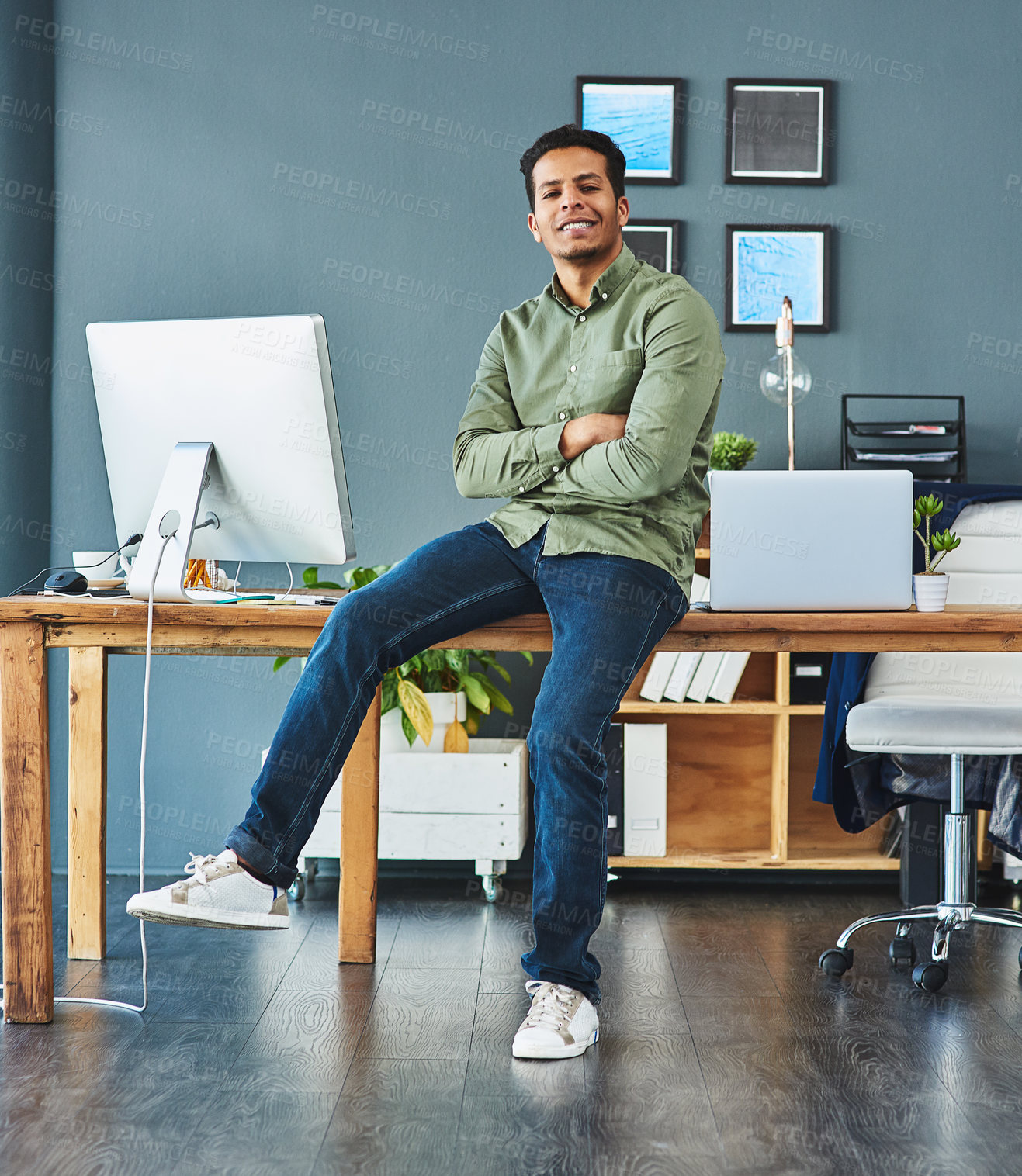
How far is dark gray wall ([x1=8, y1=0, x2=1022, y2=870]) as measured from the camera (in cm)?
312

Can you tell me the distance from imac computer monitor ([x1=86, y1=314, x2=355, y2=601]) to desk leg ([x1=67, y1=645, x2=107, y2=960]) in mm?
486

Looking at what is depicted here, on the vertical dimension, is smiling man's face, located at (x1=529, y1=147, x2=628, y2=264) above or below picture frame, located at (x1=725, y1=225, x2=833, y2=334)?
below

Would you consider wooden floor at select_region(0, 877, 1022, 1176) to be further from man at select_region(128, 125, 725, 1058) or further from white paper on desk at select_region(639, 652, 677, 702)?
white paper on desk at select_region(639, 652, 677, 702)

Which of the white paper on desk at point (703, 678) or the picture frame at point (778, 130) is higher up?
the picture frame at point (778, 130)

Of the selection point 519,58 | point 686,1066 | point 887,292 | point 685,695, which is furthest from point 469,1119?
point 519,58

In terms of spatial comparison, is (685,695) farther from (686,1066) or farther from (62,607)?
(62,607)

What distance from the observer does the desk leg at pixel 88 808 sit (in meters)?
2.25

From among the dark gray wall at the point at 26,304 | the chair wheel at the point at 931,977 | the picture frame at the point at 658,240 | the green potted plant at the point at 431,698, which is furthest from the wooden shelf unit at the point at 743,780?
the dark gray wall at the point at 26,304

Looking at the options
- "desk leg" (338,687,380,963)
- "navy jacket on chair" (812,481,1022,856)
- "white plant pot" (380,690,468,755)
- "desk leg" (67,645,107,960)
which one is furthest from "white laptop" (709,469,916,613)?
"desk leg" (67,645,107,960)

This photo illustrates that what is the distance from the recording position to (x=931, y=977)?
6.81 feet

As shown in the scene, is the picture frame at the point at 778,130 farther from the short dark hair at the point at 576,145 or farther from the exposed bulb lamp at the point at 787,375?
the short dark hair at the point at 576,145

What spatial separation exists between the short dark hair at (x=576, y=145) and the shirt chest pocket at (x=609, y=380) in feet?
1.01

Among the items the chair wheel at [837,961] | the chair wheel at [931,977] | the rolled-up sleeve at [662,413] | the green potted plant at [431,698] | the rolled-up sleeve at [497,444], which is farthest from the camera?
the green potted plant at [431,698]

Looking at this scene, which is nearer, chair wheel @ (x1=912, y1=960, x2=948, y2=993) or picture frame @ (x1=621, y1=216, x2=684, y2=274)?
chair wheel @ (x1=912, y1=960, x2=948, y2=993)
